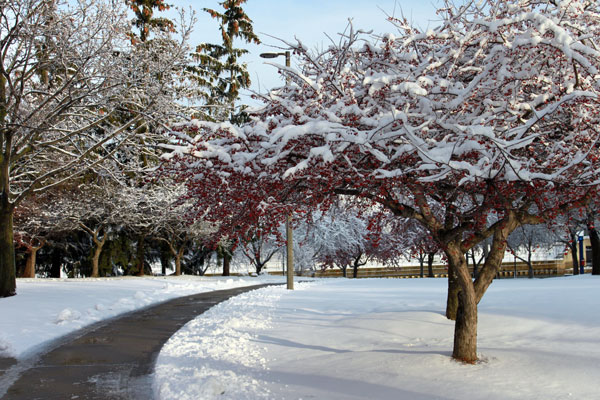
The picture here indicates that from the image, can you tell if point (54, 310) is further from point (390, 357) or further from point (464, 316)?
point (464, 316)

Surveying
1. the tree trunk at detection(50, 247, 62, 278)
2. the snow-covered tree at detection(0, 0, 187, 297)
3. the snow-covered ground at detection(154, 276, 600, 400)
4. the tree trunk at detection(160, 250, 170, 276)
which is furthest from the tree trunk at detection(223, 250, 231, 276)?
the snow-covered ground at detection(154, 276, 600, 400)

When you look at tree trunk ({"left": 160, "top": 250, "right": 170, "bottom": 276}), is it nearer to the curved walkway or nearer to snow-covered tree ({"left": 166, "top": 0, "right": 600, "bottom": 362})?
the curved walkway

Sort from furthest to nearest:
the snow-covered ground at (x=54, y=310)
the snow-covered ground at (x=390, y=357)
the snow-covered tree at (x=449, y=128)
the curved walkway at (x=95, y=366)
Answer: the snow-covered ground at (x=54, y=310), the curved walkway at (x=95, y=366), the snow-covered ground at (x=390, y=357), the snow-covered tree at (x=449, y=128)

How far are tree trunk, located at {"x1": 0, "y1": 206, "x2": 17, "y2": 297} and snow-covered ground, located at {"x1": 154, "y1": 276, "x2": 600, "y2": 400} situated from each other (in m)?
7.56

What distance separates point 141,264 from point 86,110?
17294 mm

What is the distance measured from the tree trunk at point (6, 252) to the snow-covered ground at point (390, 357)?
756 cm

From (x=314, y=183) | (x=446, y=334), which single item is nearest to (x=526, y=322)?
(x=446, y=334)

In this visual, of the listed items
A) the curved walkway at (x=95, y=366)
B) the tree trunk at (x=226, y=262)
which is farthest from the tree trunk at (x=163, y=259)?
the curved walkway at (x=95, y=366)

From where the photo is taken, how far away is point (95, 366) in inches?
299

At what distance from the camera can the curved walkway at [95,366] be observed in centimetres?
620

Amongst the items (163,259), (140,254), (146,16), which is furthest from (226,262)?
→ (146,16)

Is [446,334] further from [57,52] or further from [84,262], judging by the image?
[84,262]

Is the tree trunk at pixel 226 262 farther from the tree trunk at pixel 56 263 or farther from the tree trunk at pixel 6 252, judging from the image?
the tree trunk at pixel 6 252

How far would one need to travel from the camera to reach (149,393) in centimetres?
609
